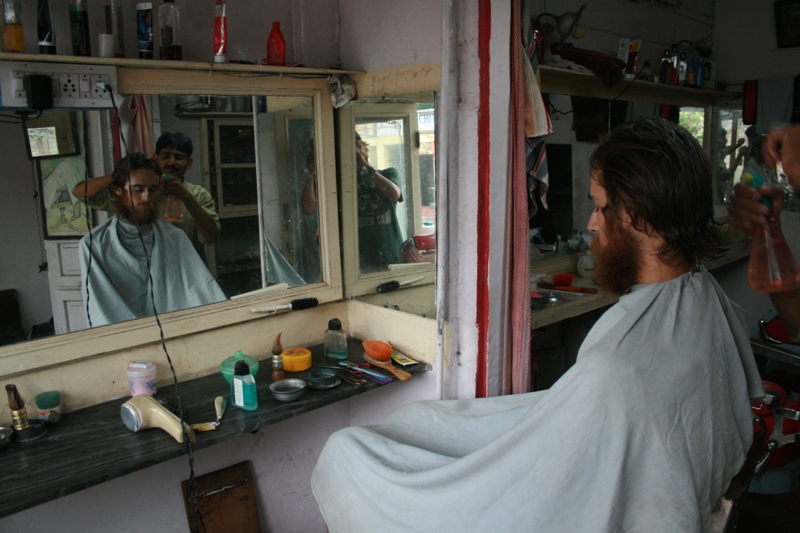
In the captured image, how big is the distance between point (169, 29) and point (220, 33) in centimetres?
17

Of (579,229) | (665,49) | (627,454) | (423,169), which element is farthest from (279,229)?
(665,49)

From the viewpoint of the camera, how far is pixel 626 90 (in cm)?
379

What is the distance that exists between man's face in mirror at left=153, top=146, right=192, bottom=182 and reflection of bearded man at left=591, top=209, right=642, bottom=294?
1383 millimetres

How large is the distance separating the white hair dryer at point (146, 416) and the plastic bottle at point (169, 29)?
1.09 metres

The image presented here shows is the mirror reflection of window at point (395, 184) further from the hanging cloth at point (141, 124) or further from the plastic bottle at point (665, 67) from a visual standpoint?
the plastic bottle at point (665, 67)

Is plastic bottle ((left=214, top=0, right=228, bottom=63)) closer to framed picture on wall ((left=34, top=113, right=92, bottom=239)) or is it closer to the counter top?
framed picture on wall ((left=34, top=113, right=92, bottom=239))

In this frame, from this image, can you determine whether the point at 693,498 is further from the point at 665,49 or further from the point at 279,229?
the point at 665,49

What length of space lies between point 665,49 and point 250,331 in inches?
143

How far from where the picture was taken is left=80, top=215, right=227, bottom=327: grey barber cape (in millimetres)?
1939

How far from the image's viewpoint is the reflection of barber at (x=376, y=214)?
2469 mm

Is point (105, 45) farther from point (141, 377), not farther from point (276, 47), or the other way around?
point (141, 377)

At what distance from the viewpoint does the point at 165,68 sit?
199cm

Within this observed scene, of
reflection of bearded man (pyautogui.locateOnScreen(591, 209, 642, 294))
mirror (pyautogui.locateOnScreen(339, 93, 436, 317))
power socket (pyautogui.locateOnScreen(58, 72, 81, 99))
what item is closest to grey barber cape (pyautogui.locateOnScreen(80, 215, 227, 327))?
power socket (pyautogui.locateOnScreen(58, 72, 81, 99))

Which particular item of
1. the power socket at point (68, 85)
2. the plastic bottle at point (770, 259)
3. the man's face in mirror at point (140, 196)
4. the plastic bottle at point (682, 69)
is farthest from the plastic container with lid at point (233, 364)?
the plastic bottle at point (682, 69)
